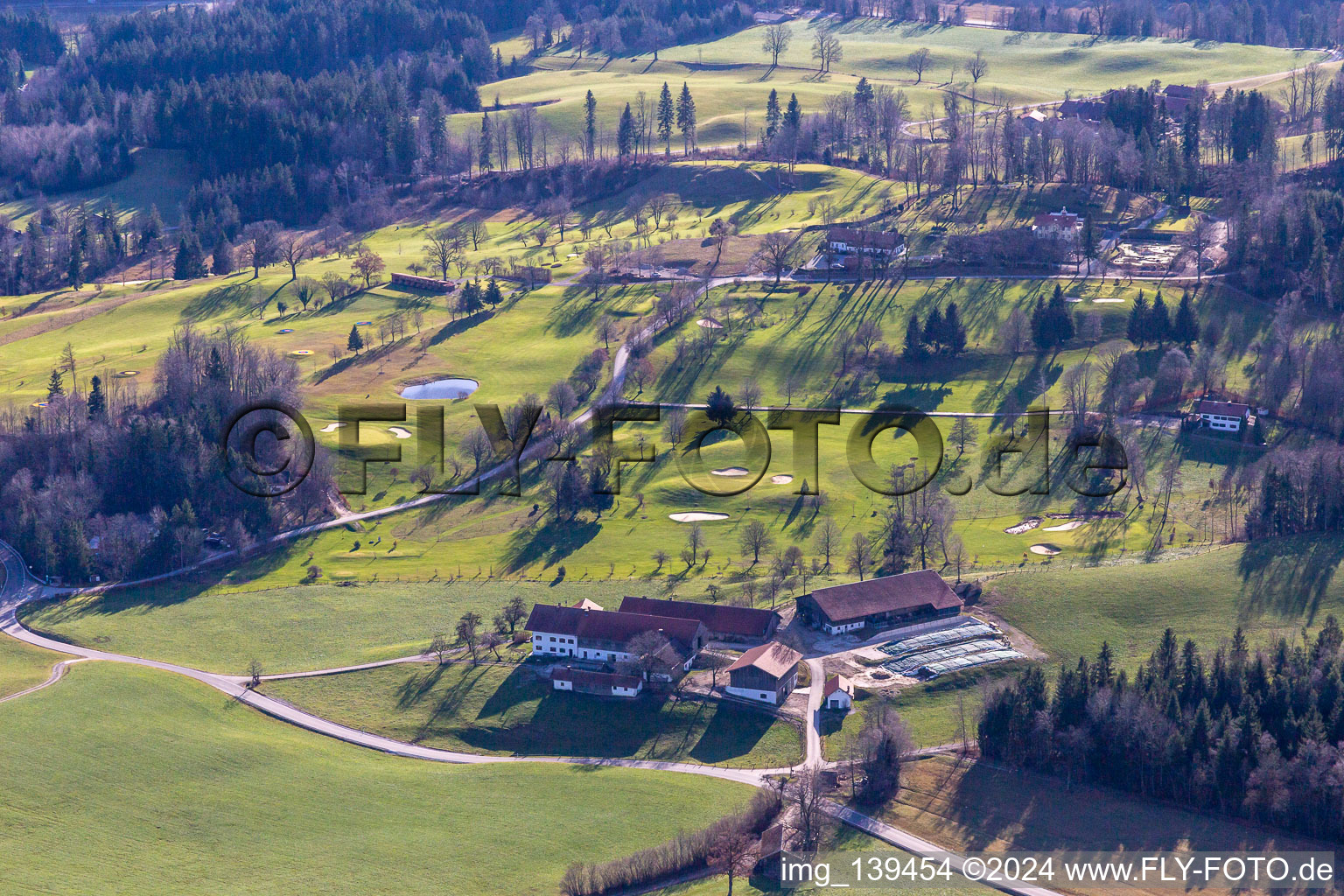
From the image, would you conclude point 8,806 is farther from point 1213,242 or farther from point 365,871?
point 1213,242

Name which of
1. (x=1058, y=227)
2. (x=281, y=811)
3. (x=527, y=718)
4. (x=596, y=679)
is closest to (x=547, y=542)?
(x=596, y=679)

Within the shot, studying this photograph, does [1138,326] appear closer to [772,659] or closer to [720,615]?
[720,615]

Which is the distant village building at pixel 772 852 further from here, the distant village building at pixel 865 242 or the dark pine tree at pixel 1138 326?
the distant village building at pixel 865 242

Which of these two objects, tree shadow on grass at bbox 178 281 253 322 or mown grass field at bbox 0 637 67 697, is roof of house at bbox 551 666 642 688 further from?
tree shadow on grass at bbox 178 281 253 322

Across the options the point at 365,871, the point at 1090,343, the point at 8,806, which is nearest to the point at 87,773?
the point at 8,806

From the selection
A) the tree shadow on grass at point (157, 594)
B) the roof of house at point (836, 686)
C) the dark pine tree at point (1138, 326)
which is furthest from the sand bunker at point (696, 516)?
the dark pine tree at point (1138, 326)
